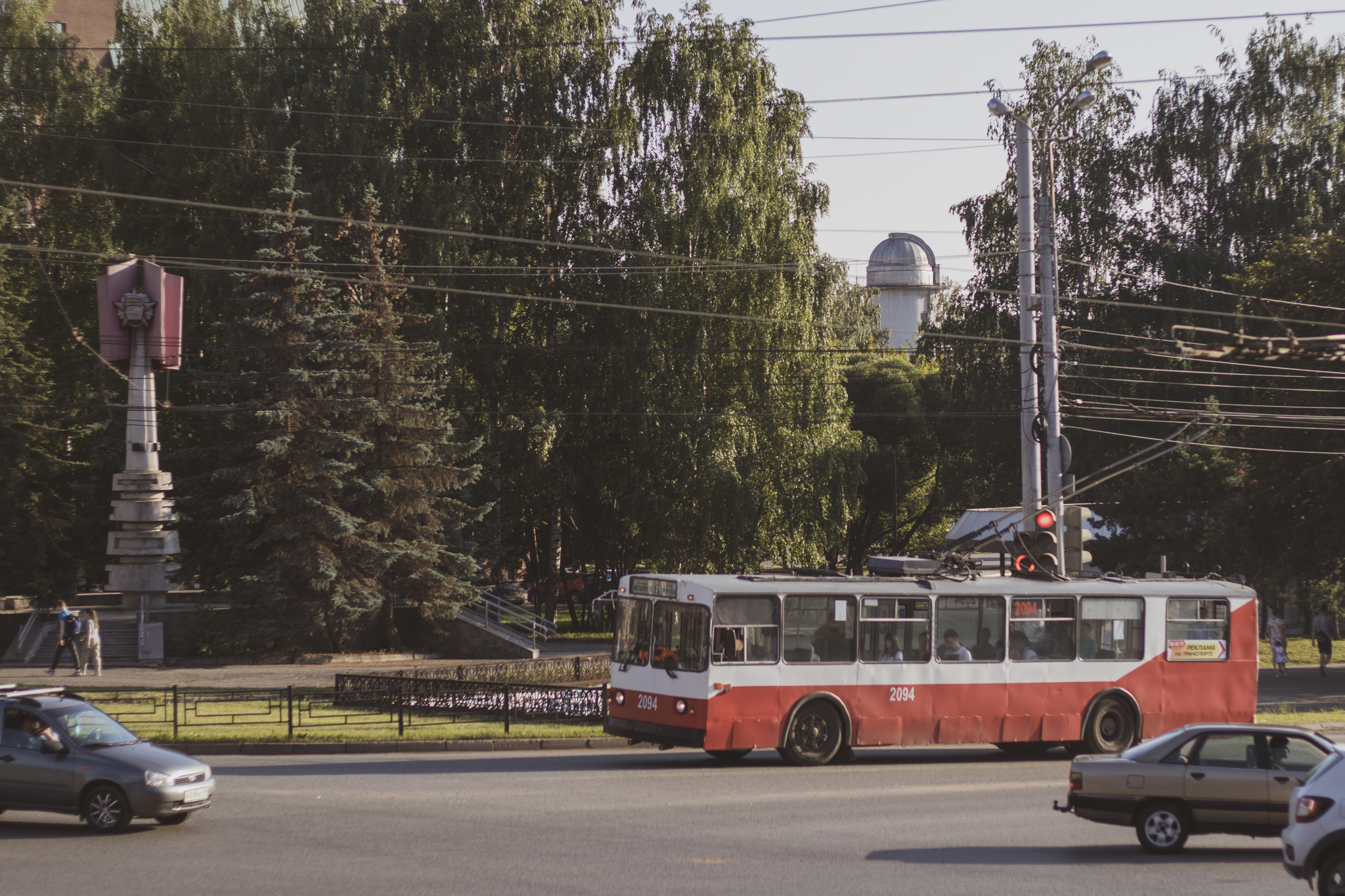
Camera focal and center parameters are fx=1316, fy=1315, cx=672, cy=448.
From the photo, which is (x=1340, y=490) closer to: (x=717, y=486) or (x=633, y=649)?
(x=717, y=486)

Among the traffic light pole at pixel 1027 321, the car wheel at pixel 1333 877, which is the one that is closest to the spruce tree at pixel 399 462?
the traffic light pole at pixel 1027 321

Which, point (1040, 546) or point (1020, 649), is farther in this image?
point (1040, 546)

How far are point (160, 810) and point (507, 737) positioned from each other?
8332mm

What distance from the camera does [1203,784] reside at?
40.7 feet

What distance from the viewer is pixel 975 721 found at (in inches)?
787

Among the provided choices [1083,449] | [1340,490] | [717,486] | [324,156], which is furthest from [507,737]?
[1083,449]

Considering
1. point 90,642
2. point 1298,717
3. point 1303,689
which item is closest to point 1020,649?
point 1298,717

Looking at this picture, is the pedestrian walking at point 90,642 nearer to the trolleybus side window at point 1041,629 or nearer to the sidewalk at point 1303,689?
the trolleybus side window at point 1041,629

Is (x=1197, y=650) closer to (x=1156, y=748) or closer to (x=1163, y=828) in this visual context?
(x=1156, y=748)

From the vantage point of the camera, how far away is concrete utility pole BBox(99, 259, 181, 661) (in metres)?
36.1

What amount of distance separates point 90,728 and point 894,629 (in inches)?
433

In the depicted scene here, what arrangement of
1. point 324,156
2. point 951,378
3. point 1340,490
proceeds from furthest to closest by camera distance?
point 951,378 < point 324,156 < point 1340,490

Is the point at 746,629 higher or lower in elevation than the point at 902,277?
lower

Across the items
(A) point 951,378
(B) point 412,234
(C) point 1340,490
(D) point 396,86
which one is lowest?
(C) point 1340,490
